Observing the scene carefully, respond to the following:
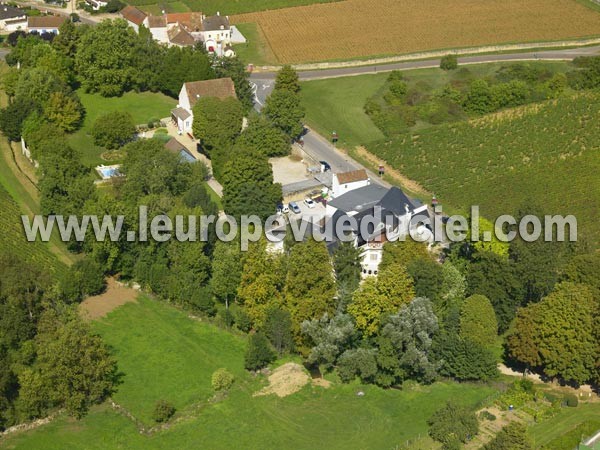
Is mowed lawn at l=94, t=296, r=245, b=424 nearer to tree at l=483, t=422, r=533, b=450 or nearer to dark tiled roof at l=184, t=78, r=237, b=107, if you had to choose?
tree at l=483, t=422, r=533, b=450

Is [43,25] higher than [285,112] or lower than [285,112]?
higher

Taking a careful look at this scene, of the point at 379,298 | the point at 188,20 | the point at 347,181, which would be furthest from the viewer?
the point at 188,20

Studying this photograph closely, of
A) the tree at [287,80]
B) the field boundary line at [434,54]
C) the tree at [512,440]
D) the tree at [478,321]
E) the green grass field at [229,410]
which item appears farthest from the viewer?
the field boundary line at [434,54]

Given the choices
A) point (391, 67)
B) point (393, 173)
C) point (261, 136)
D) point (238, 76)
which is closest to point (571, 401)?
point (393, 173)

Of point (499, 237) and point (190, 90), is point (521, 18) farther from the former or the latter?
point (499, 237)

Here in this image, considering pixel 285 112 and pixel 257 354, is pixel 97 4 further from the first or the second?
pixel 257 354

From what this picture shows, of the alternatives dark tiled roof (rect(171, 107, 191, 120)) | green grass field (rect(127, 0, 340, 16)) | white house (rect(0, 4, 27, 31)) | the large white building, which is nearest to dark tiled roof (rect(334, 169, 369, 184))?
dark tiled roof (rect(171, 107, 191, 120))

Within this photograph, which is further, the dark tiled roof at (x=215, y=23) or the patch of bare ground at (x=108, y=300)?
the dark tiled roof at (x=215, y=23)

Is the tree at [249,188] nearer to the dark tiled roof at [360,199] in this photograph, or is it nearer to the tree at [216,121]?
the dark tiled roof at [360,199]

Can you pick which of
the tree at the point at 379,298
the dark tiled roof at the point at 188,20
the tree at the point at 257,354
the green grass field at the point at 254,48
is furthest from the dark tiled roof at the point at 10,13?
the tree at the point at 379,298
